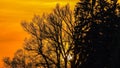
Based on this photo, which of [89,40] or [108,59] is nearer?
[108,59]

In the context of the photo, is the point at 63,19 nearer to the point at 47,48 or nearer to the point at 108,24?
the point at 47,48

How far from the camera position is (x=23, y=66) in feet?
390

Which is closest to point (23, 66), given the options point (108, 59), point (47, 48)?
point (47, 48)

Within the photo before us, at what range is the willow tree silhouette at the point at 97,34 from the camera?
73.3 meters

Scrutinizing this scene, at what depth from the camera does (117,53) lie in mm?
70250

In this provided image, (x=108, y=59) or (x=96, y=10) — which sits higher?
(x=96, y=10)

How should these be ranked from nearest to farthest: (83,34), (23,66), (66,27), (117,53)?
(117,53) → (83,34) → (66,27) → (23,66)

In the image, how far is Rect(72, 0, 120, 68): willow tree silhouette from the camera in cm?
7328

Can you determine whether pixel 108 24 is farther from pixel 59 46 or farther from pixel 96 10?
pixel 59 46

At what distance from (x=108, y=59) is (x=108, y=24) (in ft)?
32.7

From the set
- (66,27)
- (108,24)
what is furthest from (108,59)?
(66,27)

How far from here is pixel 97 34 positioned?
80250mm

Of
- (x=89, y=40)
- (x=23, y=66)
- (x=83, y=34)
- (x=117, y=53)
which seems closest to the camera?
(x=117, y=53)

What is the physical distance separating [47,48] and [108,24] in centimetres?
1585
